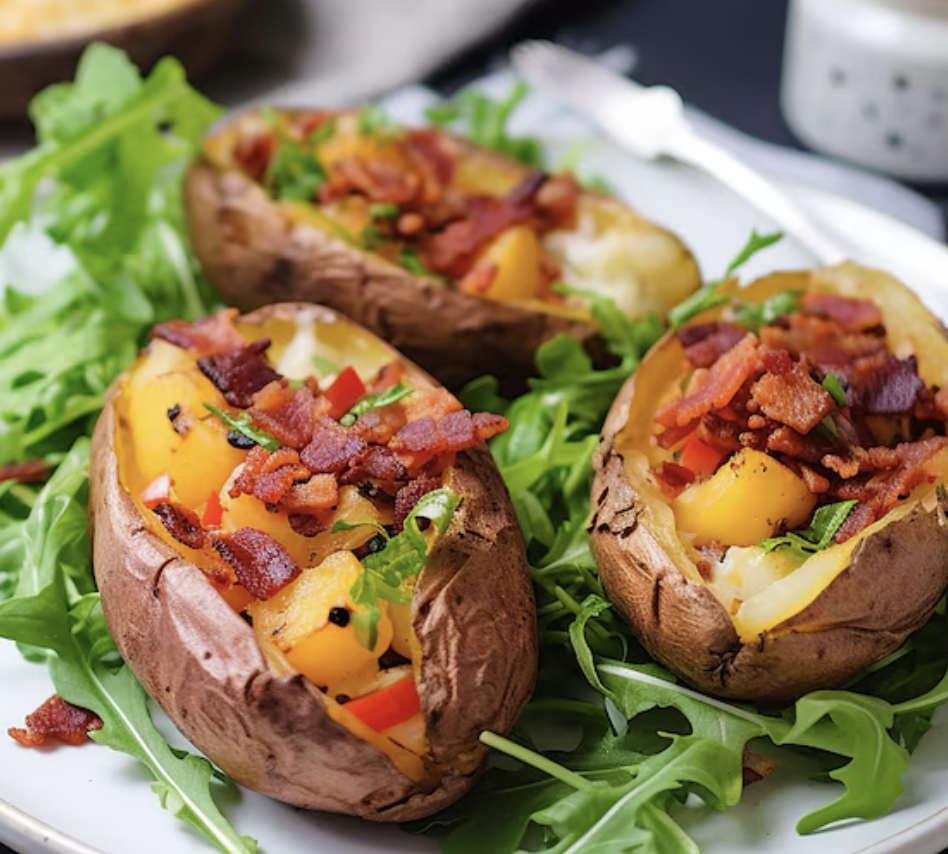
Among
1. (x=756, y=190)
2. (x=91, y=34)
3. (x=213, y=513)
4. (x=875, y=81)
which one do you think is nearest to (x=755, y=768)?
(x=213, y=513)

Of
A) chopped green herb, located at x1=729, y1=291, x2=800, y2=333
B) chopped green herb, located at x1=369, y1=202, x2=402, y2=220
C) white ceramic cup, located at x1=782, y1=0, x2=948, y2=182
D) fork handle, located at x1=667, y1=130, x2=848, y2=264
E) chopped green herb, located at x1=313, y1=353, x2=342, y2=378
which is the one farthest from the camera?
white ceramic cup, located at x1=782, y1=0, x2=948, y2=182

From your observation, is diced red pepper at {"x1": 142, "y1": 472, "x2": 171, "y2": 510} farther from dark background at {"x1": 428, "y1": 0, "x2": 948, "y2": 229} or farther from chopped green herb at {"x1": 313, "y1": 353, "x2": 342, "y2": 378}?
dark background at {"x1": 428, "y1": 0, "x2": 948, "y2": 229}

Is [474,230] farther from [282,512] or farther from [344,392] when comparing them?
[282,512]

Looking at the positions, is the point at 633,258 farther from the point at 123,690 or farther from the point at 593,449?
the point at 123,690

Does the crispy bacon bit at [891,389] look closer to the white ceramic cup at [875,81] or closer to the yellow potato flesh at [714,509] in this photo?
the yellow potato flesh at [714,509]

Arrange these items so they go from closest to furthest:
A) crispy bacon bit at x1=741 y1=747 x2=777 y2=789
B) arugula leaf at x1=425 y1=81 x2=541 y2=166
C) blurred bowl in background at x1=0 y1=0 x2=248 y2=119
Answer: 1. crispy bacon bit at x1=741 y1=747 x2=777 y2=789
2. arugula leaf at x1=425 y1=81 x2=541 y2=166
3. blurred bowl in background at x1=0 y1=0 x2=248 y2=119

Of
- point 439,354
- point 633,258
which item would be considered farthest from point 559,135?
point 439,354

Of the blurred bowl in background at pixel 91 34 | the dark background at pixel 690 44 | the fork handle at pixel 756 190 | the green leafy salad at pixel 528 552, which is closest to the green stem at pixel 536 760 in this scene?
the green leafy salad at pixel 528 552

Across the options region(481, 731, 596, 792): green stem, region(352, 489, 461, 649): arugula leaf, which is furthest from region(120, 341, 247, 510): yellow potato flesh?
region(481, 731, 596, 792): green stem
